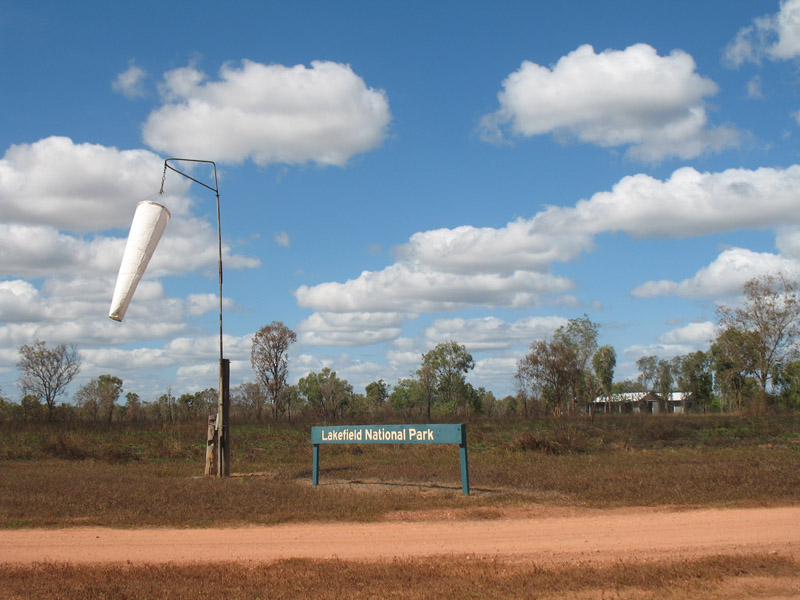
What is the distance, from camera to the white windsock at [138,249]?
40.4 ft

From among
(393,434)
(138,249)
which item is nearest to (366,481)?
(393,434)

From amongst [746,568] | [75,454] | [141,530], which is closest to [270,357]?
[75,454]

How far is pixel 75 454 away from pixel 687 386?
9873cm

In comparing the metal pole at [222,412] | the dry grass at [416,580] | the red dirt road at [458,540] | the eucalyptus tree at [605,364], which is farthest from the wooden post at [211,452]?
the eucalyptus tree at [605,364]

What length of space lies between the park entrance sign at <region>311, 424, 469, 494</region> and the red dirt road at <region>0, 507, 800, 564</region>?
8.89 ft

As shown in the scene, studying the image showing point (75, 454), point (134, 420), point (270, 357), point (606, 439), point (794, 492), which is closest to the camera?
point (794, 492)

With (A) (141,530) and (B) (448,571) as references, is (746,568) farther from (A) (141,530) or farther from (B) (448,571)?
(A) (141,530)

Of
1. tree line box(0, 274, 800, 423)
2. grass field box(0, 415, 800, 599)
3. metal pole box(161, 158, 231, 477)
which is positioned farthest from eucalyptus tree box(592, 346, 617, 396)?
metal pole box(161, 158, 231, 477)

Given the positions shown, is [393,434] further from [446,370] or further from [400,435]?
[446,370]

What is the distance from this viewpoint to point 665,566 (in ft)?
23.8

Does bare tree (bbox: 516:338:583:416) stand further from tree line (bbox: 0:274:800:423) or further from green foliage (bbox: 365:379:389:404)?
green foliage (bbox: 365:379:389:404)

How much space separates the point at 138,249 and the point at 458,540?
7900 mm

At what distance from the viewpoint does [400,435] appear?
1383 cm

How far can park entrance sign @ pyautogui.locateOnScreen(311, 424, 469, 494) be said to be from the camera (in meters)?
13.0
